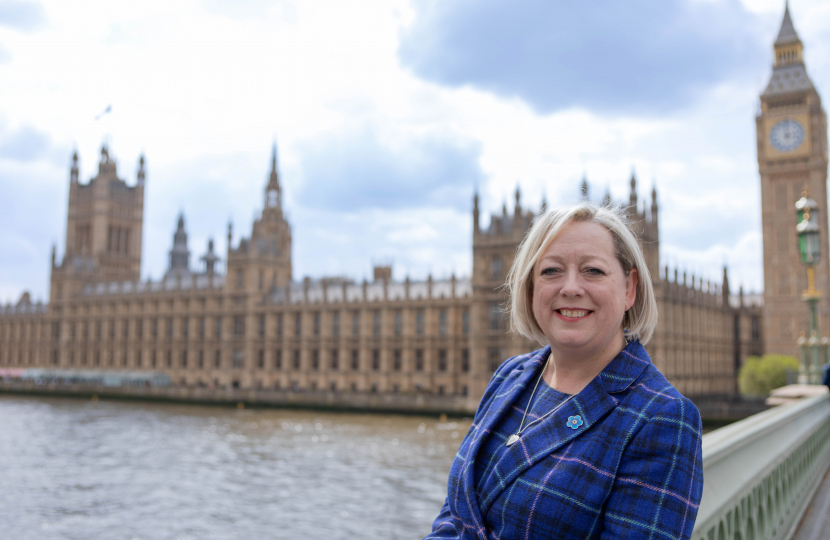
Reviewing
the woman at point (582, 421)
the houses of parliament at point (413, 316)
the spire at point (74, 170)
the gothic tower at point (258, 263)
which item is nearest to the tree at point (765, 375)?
the houses of parliament at point (413, 316)

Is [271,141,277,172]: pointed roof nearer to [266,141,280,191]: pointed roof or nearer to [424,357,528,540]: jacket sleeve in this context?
[266,141,280,191]: pointed roof

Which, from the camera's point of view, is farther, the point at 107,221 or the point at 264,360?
the point at 107,221

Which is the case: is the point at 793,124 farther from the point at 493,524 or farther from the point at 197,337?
the point at 493,524

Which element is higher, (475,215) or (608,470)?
(475,215)

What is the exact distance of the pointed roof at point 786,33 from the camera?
189 feet

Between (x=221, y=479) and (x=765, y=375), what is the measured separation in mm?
34515

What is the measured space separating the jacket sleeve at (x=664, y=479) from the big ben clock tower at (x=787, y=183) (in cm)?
5869

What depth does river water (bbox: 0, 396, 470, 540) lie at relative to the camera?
56.6 ft

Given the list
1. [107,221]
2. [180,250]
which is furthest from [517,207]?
[107,221]

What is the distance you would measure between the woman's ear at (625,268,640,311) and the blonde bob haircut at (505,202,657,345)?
15 mm

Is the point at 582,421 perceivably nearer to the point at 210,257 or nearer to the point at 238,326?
the point at 238,326

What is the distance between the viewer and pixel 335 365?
57812 mm

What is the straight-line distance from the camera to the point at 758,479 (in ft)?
13.0

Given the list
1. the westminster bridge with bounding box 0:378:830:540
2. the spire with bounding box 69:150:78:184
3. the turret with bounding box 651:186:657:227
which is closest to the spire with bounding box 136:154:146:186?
the spire with bounding box 69:150:78:184
